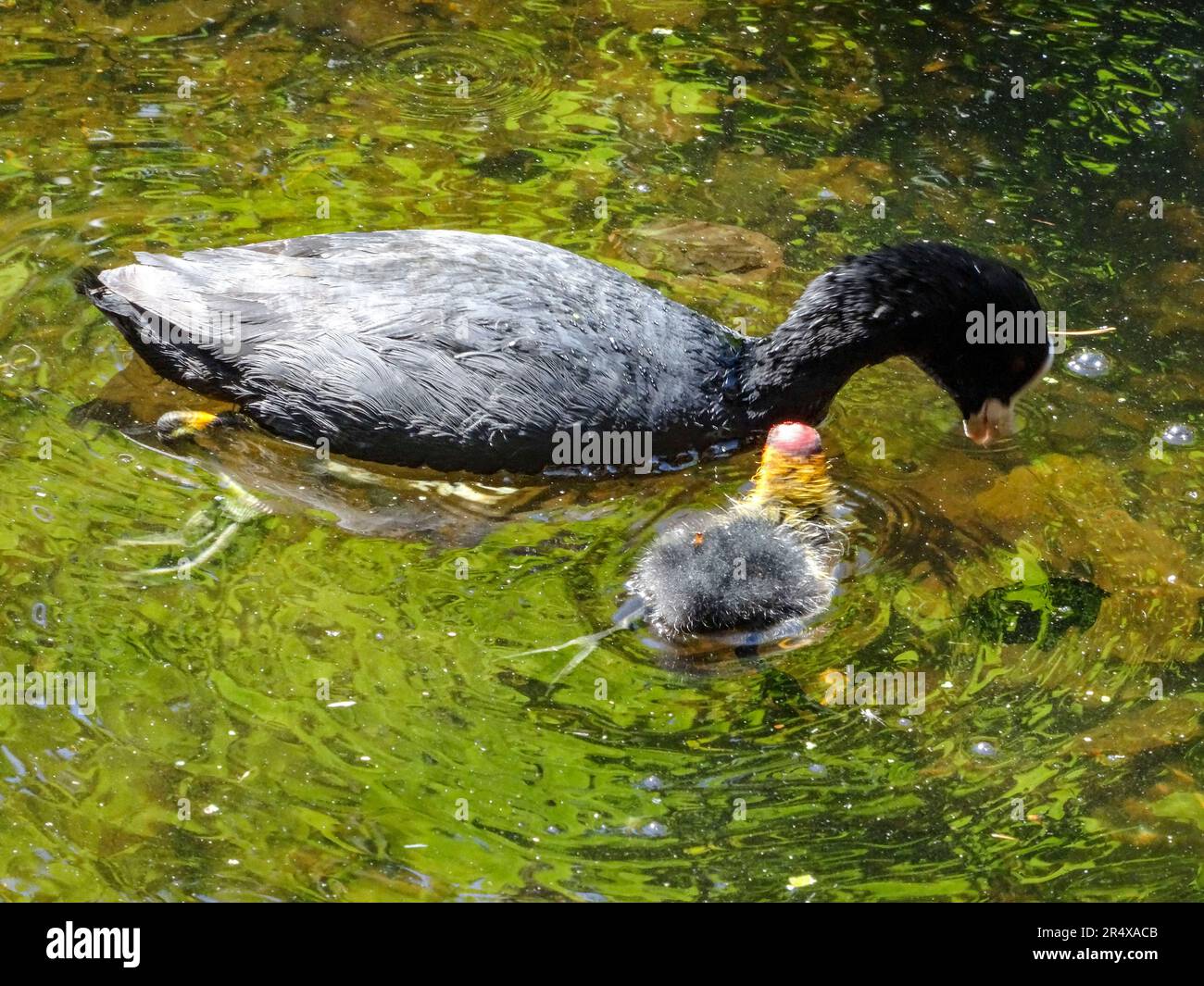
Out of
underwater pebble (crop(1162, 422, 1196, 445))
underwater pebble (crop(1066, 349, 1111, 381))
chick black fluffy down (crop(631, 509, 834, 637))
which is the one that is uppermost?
underwater pebble (crop(1066, 349, 1111, 381))

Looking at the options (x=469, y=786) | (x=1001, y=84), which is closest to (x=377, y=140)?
(x=1001, y=84)

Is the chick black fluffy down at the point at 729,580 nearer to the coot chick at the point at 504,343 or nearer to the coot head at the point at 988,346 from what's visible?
the coot chick at the point at 504,343

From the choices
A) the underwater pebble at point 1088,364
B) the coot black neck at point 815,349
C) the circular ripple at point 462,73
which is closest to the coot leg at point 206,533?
the coot black neck at point 815,349

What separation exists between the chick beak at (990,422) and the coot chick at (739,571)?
99 cm

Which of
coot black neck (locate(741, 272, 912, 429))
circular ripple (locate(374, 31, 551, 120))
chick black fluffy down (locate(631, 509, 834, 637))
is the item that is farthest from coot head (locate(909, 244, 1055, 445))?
circular ripple (locate(374, 31, 551, 120))

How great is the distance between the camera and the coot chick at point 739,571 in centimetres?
501

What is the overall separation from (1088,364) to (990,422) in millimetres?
816

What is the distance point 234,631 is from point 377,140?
368 centimetres

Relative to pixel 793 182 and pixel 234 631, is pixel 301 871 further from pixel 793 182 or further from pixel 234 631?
pixel 793 182

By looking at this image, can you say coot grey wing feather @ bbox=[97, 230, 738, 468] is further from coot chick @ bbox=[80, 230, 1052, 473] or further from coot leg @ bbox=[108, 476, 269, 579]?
coot leg @ bbox=[108, 476, 269, 579]

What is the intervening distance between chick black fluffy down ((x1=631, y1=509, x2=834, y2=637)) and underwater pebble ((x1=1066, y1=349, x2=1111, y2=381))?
2.00 metres

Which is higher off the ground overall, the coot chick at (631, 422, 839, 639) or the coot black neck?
the coot black neck

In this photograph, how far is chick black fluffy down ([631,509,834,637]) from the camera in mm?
5000

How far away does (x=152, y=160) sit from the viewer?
24.4ft
